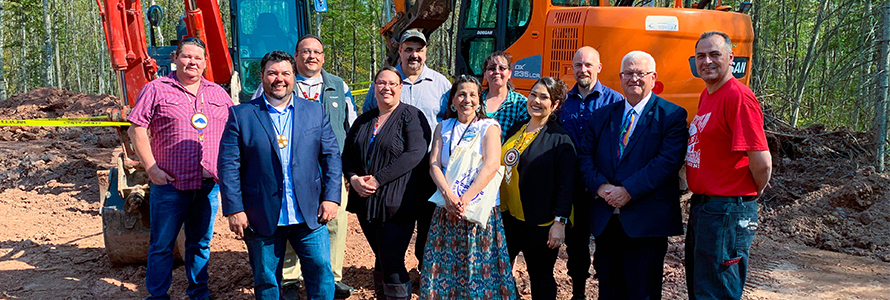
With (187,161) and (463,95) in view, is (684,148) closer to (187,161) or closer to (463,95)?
(463,95)

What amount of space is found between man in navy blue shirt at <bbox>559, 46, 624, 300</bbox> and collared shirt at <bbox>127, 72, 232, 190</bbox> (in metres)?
2.29

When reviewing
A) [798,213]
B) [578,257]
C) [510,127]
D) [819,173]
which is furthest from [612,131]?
[819,173]

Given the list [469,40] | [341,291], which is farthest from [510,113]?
[469,40]

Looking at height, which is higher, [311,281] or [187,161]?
[187,161]

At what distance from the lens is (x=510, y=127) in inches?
147

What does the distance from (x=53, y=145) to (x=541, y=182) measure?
10.8 meters

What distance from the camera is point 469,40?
7367mm

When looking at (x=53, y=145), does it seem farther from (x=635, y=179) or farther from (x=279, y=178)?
(x=635, y=179)

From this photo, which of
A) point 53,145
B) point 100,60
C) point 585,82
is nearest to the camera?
point 585,82

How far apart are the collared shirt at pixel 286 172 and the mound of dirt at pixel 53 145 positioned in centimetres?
671

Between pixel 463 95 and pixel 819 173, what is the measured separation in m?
7.14

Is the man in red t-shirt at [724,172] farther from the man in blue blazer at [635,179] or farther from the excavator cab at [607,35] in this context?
the excavator cab at [607,35]

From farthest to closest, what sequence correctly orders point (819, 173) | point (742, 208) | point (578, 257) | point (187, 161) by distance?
point (819, 173)
point (578, 257)
point (187, 161)
point (742, 208)

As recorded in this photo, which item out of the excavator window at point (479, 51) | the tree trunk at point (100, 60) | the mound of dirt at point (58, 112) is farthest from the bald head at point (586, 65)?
the tree trunk at point (100, 60)
